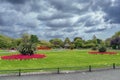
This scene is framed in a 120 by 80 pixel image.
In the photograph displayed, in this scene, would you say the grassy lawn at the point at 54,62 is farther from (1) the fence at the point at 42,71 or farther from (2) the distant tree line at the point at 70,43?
(2) the distant tree line at the point at 70,43

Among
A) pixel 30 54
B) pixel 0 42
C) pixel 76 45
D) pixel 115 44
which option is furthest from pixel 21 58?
pixel 76 45

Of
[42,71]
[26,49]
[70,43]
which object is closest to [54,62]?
[26,49]

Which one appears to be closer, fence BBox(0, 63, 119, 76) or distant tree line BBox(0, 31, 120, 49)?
fence BBox(0, 63, 119, 76)

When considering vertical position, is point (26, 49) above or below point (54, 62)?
above

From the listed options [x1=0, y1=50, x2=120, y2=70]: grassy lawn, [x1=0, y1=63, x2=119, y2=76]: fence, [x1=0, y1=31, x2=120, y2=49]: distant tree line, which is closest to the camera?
[x1=0, y1=63, x2=119, y2=76]: fence

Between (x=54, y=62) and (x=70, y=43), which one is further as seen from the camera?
(x=70, y=43)

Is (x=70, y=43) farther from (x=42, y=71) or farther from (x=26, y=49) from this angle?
(x=42, y=71)

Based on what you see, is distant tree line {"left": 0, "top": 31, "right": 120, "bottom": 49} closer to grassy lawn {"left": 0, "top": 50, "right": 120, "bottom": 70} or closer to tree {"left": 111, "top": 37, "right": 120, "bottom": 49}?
tree {"left": 111, "top": 37, "right": 120, "bottom": 49}

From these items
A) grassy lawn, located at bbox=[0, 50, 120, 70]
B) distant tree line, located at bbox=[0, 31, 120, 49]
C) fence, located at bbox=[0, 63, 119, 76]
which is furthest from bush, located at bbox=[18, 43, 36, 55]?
distant tree line, located at bbox=[0, 31, 120, 49]

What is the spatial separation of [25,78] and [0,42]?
109767 mm

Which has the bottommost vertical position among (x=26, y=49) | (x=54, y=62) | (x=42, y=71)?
(x=42, y=71)

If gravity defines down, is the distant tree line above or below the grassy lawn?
above

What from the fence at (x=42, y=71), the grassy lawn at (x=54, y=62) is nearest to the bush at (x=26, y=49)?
the grassy lawn at (x=54, y=62)

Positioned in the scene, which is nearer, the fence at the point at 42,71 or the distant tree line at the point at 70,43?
the fence at the point at 42,71
